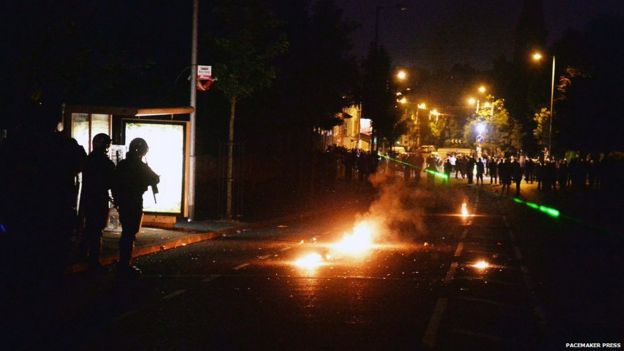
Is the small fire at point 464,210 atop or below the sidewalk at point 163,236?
below

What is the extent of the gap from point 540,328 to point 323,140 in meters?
52.0

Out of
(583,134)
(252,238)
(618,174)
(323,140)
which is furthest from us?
(323,140)

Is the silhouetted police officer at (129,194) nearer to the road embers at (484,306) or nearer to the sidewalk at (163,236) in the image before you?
the sidewalk at (163,236)

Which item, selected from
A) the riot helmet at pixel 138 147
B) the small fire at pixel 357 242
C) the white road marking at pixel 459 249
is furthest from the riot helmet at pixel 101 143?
the white road marking at pixel 459 249

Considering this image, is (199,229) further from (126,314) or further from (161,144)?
(126,314)

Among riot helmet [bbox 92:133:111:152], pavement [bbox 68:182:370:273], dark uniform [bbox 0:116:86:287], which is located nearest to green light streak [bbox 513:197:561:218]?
pavement [bbox 68:182:370:273]

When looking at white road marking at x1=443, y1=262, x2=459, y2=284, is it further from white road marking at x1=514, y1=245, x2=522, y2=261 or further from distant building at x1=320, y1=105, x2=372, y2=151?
distant building at x1=320, y1=105, x2=372, y2=151

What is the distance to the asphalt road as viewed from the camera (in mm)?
8766

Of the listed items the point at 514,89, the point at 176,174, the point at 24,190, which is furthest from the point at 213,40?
the point at 514,89

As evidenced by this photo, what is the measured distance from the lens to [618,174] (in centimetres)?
4400

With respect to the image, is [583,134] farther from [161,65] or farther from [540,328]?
[540,328]

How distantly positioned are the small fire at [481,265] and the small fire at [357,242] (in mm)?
2271

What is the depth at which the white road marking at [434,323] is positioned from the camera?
866cm

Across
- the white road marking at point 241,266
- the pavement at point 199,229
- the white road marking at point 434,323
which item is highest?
the white road marking at point 434,323
